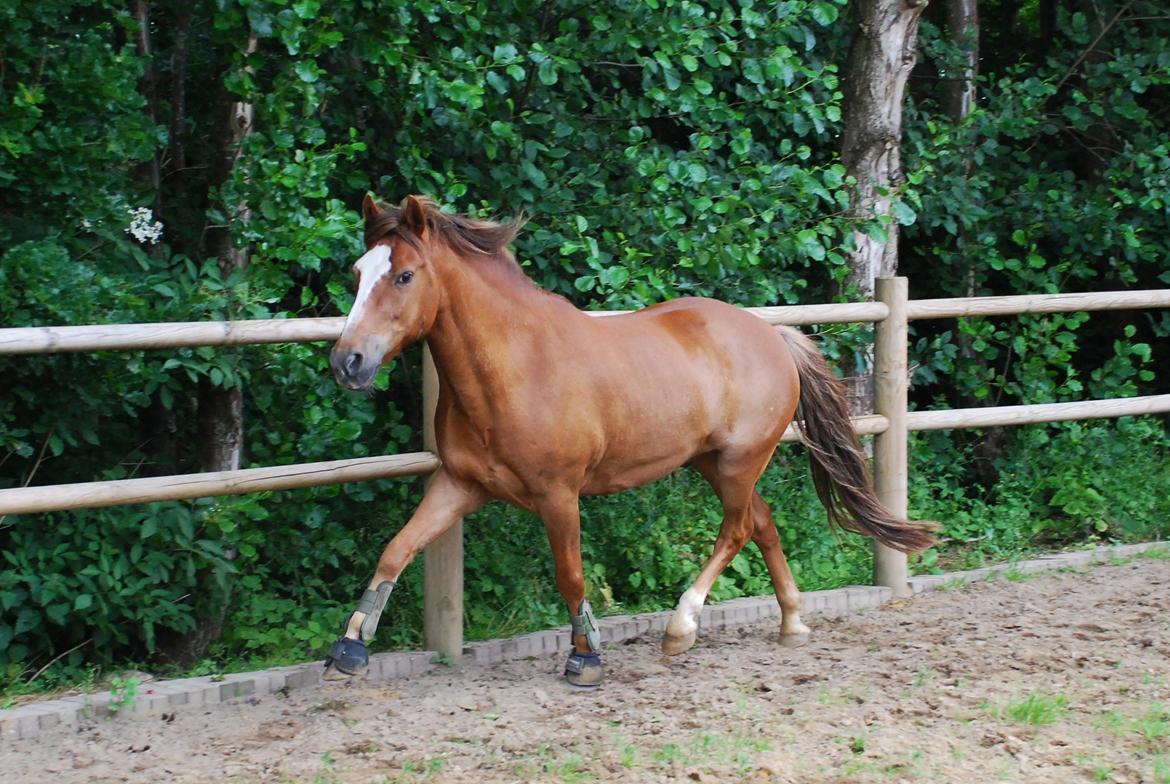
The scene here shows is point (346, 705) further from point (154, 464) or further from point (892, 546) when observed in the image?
point (892, 546)

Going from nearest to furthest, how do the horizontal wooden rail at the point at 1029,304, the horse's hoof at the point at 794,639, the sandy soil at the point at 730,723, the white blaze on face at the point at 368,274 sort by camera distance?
the sandy soil at the point at 730,723, the white blaze on face at the point at 368,274, the horse's hoof at the point at 794,639, the horizontal wooden rail at the point at 1029,304

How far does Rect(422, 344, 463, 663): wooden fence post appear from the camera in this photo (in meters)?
5.04

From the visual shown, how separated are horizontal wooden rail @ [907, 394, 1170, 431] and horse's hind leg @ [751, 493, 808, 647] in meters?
1.19

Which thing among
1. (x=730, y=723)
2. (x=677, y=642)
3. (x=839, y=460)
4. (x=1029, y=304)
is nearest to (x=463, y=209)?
(x=839, y=460)

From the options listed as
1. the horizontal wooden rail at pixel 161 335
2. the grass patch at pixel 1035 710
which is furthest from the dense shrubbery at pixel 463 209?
the grass patch at pixel 1035 710

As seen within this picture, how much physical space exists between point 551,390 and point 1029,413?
10.6 feet

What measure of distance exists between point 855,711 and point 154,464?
3170 millimetres

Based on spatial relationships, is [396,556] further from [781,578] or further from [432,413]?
[781,578]

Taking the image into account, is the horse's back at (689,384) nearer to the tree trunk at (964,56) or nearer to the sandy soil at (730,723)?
the sandy soil at (730,723)

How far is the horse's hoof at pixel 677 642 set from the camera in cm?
507

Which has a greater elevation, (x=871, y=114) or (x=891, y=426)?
(x=871, y=114)

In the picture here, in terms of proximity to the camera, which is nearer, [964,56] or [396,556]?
[396,556]

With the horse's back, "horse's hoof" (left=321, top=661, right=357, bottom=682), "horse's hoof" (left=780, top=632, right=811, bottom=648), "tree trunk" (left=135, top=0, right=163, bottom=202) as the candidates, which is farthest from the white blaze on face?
"horse's hoof" (left=780, top=632, right=811, bottom=648)

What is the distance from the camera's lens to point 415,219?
14.1ft
